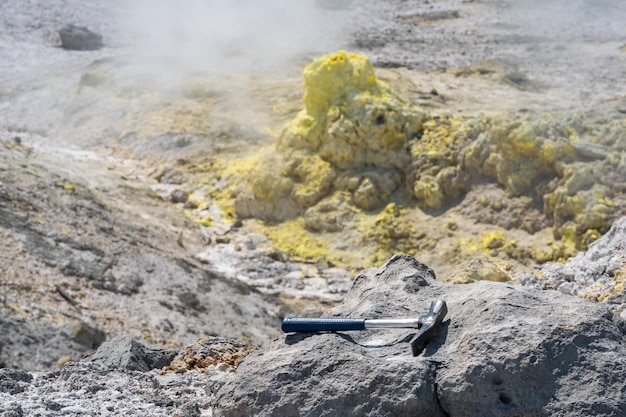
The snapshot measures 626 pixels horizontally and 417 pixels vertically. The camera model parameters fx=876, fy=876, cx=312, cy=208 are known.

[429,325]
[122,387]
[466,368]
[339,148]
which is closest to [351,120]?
[339,148]

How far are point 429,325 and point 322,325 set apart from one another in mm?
351

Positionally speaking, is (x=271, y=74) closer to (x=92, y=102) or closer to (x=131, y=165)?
(x=92, y=102)

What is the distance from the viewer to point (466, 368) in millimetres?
2494

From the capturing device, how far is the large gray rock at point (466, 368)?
7.98 ft

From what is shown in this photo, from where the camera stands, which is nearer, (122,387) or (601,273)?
(122,387)

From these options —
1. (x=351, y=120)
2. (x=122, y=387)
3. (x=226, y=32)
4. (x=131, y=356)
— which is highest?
(x=122, y=387)

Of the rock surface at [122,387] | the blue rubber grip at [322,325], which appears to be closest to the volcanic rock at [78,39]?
the rock surface at [122,387]

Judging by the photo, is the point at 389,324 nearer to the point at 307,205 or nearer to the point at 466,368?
the point at 466,368

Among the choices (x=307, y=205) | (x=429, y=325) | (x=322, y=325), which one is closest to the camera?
(x=429, y=325)

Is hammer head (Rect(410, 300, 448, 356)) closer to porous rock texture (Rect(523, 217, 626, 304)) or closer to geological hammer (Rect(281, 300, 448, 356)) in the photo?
geological hammer (Rect(281, 300, 448, 356))

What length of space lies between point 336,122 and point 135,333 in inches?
192

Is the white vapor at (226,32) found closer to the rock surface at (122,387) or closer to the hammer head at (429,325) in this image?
the rock surface at (122,387)

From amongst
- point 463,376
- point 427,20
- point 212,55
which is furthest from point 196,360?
point 427,20

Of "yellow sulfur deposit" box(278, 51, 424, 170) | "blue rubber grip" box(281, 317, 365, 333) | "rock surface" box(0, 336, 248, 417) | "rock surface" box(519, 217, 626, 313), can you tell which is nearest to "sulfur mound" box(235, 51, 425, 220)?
"yellow sulfur deposit" box(278, 51, 424, 170)
